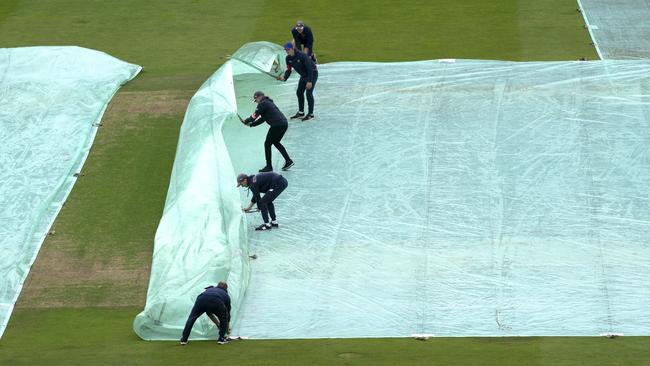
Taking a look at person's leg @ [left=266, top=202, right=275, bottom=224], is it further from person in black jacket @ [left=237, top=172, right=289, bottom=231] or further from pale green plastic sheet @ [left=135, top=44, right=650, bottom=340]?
pale green plastic sheet @ [left=135, top=44, right=650, bottom=340]

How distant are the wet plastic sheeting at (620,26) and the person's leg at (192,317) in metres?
12.2

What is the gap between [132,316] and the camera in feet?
56.5

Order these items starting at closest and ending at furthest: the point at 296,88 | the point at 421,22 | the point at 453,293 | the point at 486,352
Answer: the point at 486,352, the point at 453,293, the point at 296,88, the point at 421,22

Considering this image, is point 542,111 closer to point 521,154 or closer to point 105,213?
point 521,154

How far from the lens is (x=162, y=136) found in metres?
22.2

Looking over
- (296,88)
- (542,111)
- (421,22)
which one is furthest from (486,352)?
(421,22)

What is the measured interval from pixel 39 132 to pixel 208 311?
7.93 m

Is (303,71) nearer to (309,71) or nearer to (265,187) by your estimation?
(309,71)

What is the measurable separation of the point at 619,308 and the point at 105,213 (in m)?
8.81

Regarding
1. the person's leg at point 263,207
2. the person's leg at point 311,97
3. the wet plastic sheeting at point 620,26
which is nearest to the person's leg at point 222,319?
the person's leg at point 263,207

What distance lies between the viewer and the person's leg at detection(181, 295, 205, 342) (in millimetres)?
Answer: 15781

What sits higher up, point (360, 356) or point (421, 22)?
point (360, 356)

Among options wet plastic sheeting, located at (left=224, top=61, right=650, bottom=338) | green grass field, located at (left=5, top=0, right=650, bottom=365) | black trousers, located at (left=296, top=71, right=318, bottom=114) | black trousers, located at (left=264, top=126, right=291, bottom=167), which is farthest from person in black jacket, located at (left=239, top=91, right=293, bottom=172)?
green grass field, located at (left=5, top=0, right=650, bottom=365)

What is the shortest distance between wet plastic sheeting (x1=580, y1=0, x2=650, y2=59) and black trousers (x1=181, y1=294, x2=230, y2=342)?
39.1ft
